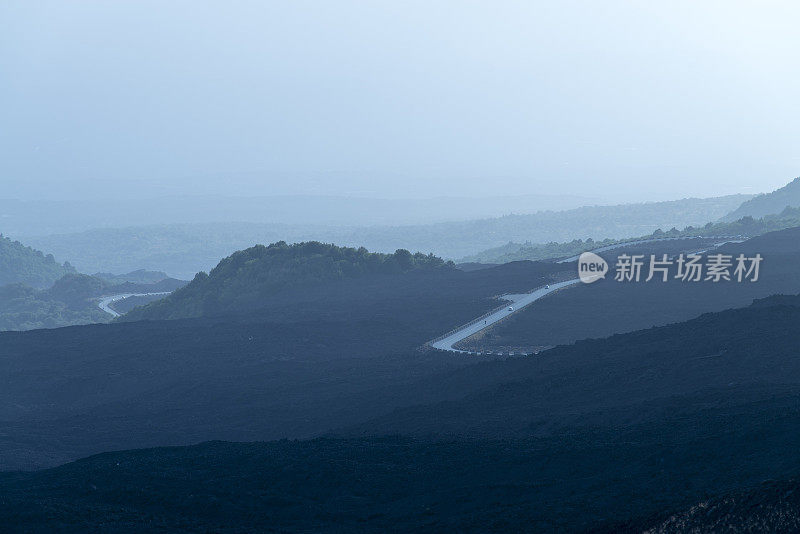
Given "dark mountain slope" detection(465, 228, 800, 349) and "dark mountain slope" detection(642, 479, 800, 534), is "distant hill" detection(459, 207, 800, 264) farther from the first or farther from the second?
"dark mountain slope" detection(642, 479, 800, 534)

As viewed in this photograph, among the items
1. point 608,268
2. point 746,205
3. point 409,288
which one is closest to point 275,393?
point 409,288

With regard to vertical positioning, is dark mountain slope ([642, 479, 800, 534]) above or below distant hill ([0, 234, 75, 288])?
below

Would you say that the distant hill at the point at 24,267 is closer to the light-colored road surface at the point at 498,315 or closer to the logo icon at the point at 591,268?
the logo icon at the point at 591,268

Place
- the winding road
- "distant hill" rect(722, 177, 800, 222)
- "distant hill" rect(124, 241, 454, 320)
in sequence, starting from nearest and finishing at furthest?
the winding road < "distant hill" rect(124, 241, 454, 320) < "distant hill" rect(722, 177, 800, 222)

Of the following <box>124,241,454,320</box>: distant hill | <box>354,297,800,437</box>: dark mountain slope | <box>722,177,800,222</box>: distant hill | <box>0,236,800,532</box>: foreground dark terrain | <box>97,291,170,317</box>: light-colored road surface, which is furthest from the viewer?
<box>722,177,800,222</box>: distant hill

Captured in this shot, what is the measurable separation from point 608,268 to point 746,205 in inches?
3106

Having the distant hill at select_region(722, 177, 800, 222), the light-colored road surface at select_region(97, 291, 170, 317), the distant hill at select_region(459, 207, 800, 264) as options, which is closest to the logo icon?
the distant hill at select_region(459, 207, 800, 264)

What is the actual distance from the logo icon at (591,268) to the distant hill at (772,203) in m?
64.3

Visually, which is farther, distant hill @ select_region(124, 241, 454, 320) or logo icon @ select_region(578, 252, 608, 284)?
distant hill @ select_region(124, 241, 454, 320)

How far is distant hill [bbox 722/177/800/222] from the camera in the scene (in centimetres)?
13925

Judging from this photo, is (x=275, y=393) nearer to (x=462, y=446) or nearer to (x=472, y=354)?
(x=472, y=354)

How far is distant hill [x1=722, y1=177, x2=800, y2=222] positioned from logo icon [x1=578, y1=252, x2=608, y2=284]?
6434cm

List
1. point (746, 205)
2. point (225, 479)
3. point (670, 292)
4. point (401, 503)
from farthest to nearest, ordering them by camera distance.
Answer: point (746, 205) → point (670, 292) → point (225, 479) → point (401, 503)

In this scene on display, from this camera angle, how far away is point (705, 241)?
9344 cm
